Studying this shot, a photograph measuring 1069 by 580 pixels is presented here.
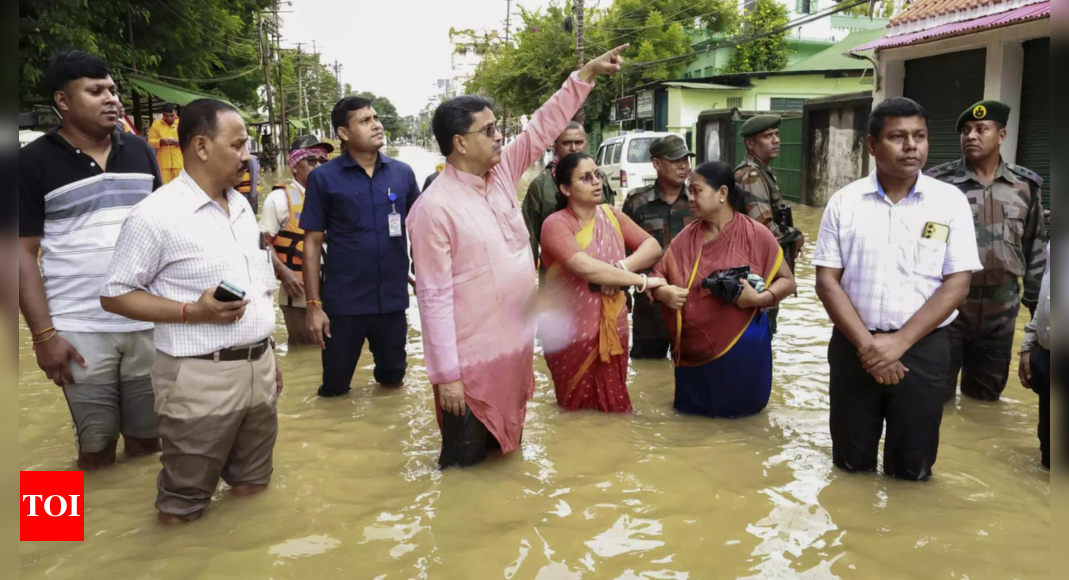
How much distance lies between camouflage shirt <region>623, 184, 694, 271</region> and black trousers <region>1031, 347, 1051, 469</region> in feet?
8.08

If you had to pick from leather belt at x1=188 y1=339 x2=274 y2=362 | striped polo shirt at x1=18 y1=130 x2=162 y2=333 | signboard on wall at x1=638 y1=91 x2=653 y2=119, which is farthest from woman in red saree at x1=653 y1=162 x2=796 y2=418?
signboard on wall at x1=638 y1=91 x2=653 y2=119

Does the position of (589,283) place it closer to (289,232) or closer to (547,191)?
(547,191)

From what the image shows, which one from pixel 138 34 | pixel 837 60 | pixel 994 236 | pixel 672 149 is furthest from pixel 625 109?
pixel 994 236

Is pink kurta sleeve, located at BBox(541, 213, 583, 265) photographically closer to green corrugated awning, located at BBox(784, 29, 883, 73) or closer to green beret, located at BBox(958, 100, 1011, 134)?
green beret, located at BBox(958, 100, 1011, 134)

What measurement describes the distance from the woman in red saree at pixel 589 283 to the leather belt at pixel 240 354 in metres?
1.75

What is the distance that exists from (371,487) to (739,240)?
7.52 ft

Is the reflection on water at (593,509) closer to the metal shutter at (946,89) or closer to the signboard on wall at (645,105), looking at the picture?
the metal shutter at (946,89)

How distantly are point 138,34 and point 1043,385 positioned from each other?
19654mm

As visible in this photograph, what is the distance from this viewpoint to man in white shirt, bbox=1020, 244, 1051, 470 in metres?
3.37

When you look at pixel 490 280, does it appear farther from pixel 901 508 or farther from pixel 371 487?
pixel 901 508

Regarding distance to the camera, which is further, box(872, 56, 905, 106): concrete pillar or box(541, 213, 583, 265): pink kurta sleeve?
box(872, 56, 905, 106): concrete pillar

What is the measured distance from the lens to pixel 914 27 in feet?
41.0

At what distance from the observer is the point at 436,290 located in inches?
135

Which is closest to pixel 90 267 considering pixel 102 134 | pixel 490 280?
pixel 102 134
